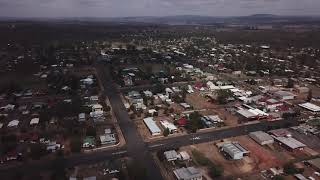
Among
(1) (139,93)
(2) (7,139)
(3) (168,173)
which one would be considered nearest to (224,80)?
(1) (139,93)

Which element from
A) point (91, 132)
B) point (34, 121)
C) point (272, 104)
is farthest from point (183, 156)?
point (34, 121)

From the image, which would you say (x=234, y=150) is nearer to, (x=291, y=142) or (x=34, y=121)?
(x=291, y=142)

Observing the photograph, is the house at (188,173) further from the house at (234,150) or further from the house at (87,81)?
the house at (87,81)

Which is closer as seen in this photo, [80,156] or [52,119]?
[80,156]

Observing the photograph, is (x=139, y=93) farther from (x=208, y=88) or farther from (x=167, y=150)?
(x=167, y=150)

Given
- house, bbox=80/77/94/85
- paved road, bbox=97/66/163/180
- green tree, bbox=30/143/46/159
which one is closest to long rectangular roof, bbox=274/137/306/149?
paved road, bbox=97/66/163/180

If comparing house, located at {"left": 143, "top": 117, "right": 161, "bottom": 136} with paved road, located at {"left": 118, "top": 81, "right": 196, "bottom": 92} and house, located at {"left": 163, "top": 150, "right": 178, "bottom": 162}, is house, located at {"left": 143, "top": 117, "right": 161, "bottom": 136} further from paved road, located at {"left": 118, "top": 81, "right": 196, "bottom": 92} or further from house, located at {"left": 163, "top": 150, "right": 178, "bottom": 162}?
paved road, located at {"left": 118, "top": 81, "right": 196, "bottom": 92}
